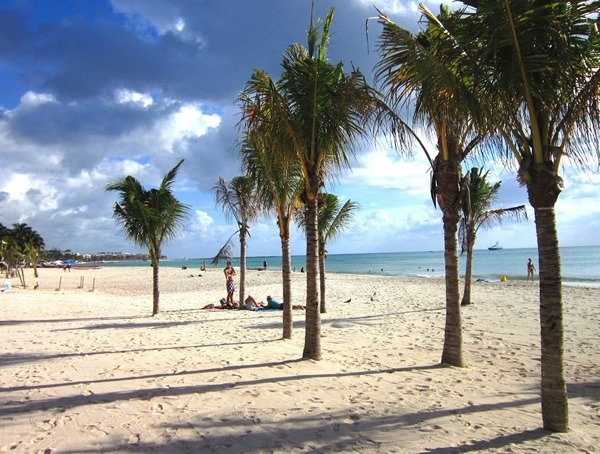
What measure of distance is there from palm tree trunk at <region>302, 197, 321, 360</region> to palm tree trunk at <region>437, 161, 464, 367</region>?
6.60ft

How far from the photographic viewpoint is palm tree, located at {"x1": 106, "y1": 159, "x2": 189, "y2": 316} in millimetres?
13820

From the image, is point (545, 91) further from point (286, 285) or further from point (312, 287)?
point (286, 285)

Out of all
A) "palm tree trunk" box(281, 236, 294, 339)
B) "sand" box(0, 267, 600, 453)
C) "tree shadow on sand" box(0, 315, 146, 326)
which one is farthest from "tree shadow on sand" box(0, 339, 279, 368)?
"tree shadow on sand" box(0, 315, 146, 326)

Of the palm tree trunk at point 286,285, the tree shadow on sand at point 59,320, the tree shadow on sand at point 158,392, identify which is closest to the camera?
the tree shadow on sand at point 158,392

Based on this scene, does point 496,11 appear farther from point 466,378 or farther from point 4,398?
point 4,398

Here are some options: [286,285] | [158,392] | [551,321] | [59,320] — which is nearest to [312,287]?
[286,285]

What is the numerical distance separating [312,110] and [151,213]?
8.74 metres

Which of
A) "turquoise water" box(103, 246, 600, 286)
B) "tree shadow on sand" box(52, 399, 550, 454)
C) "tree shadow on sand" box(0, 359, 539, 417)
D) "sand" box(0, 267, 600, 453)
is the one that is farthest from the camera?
"turquoise water" box(103, 246, 600, 286)

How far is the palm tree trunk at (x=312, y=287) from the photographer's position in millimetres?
6836

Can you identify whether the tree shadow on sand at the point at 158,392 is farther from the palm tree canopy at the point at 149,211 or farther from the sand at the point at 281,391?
the palm tree canopy at the point at 149,211

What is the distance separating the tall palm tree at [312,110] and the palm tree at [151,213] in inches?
319

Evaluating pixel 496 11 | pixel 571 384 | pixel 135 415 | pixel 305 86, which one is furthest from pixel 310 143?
pixel 571 384

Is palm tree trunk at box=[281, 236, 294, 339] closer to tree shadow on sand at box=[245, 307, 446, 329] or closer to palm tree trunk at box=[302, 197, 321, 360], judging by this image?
Answer: palm tree trunk at box=[302, 197, 321, 360]

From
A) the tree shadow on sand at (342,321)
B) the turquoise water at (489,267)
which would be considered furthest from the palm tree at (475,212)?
the turquoise water at (489,267)
